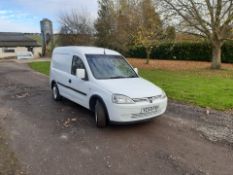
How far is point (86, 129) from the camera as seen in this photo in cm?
692

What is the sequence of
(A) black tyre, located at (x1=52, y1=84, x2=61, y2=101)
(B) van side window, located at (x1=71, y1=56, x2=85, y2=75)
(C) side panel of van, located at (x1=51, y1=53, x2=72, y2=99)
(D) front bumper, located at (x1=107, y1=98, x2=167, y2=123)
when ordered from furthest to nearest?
(A) black tyre, located at (x1=52, y1=84, x2=61, y2=101) → (C) side panel of van, located at (x1=51, y1=53, x2=72, y2=99) → (B) van side window, located at (x1=71, y1=56, x2=85, y2=75) → (D) front bumper, located at (x1=107, y1=98, x2=167, y2=123)

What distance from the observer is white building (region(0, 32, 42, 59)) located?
50503 millimetres

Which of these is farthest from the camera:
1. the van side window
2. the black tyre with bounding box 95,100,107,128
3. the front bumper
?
the van side window

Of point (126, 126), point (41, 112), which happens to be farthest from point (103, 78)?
point (41, 112)

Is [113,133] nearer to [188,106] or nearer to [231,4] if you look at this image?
[188,106]

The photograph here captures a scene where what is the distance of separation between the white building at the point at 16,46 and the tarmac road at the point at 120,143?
4468 centimetres

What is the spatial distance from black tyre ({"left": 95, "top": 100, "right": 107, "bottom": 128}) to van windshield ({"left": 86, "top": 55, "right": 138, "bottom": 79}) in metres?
0.90

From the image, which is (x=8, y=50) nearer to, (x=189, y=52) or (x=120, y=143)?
(x=189, y=52)

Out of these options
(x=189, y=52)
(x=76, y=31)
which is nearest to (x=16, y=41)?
(x=76, y=31)

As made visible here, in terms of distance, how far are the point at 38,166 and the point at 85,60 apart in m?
3.69

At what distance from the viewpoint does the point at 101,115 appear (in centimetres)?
679

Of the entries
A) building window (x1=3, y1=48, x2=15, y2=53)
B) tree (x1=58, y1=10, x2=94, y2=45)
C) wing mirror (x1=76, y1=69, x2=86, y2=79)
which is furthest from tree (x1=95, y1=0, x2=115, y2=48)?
wing mirror (x1=76, y1=69, x2=86, y2=79)

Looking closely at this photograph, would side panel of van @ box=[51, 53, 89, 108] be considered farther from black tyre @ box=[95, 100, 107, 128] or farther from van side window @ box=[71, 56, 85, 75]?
black tyre @ box=[95, 100, 107, 128]

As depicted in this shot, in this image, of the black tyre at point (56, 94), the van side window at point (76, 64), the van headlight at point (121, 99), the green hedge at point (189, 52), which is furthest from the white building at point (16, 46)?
the van headlight at point (121, 99)
